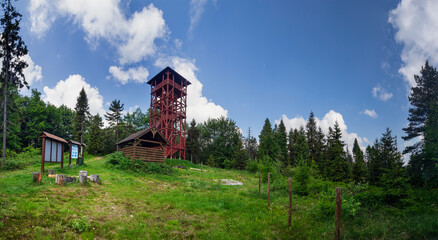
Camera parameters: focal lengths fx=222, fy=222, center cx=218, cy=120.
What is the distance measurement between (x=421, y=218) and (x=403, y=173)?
3.60 meters

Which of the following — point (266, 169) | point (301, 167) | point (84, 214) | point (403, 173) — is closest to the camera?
point (84, 214)

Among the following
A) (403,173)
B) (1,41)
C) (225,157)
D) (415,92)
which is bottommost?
(225,157)

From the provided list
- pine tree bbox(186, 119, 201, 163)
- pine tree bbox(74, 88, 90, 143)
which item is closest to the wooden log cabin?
pine tree bbox(186, 119, 201, 163)

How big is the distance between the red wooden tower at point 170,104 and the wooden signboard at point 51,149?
81.9 feet

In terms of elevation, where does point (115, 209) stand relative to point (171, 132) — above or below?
below

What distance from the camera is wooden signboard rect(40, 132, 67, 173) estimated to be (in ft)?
45.7

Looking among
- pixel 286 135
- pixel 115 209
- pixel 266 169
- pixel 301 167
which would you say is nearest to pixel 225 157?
pixel 286 135

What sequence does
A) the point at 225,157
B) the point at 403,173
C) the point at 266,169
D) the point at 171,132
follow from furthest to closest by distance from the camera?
the point at 225,157 → the point at 171,132 → the point at 266,169 → the point at 403,173

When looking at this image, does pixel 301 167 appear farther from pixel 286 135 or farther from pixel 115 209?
pixel 286 135

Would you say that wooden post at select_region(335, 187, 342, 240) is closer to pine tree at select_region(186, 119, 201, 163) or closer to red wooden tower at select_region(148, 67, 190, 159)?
red wooden tower at select_region(148, 67, 190, 159)

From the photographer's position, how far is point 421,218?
7.03 meters

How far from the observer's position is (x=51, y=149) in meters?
14.8

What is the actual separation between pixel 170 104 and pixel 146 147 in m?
19.2

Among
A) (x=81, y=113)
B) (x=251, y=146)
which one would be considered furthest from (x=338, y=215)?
(x=251, y=146)
